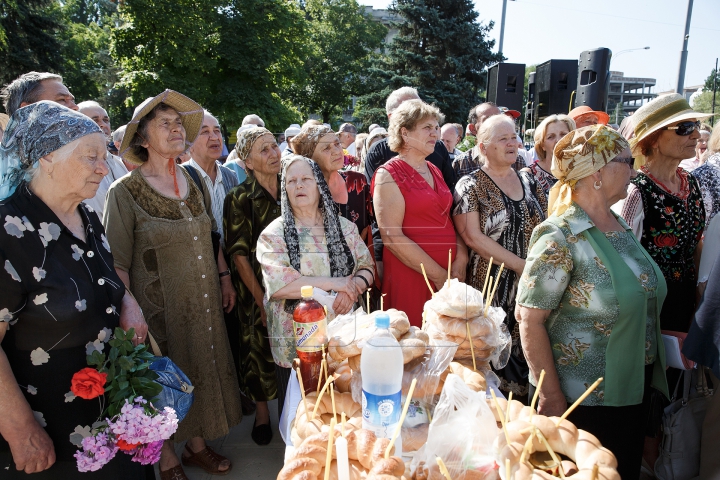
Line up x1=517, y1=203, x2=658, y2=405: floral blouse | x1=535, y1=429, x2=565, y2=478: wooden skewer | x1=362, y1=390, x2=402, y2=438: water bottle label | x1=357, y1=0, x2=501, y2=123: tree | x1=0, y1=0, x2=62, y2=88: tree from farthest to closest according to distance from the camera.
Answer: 1. x1=357, y1=0, x2=501, y2=123: tree
2. x1=0, y1=0, x2=62, y2=88: tree
3. x1=517, y1=203, x2=658, y2=405: floral blouse
4. x1=362, y1=390, x2=402, y2=438: water bottle label
5. x1=535, y1=429, x2=565, y2=478: wooden skewer

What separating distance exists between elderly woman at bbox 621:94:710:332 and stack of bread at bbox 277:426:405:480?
2181mm

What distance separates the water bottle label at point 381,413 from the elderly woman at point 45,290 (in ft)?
3.82

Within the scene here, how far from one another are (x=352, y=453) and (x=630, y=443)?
1407 mm

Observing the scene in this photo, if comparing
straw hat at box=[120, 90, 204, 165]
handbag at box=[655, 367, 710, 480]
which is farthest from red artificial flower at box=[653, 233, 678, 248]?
straw hat at box=[120, 90, 204, 165]

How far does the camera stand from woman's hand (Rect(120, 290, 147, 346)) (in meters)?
2.01

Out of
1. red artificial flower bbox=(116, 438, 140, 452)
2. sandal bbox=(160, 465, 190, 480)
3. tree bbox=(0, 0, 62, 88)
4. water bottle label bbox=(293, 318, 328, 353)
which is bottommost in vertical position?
sandal bbox=(160, 465, 190, 480)

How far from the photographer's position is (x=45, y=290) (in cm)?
163

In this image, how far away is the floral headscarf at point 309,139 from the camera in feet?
9.95

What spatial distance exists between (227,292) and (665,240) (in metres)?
2.75

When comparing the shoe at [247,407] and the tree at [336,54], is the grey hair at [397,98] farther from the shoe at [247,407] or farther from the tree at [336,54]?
the tree at [336,54]

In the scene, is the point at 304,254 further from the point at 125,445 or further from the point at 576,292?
the point at 576,292

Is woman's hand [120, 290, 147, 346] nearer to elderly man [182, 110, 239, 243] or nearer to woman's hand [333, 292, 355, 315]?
woman's hand [333, 292, 355, 315]

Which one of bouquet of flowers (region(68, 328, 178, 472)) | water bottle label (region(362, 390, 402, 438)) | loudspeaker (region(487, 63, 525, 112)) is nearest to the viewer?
water bottle label (region(362, 390, 402, 438))

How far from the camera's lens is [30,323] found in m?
1.64
